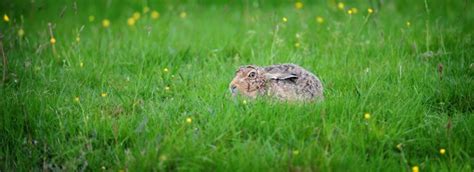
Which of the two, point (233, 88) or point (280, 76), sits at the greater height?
point (280, 76)

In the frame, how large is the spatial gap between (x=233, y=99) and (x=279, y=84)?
42cm

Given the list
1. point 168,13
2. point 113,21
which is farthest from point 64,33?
point 168,13

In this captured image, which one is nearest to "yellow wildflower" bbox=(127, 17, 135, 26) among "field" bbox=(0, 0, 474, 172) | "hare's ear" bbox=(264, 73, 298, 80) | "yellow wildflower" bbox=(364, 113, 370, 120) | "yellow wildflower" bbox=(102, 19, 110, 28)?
"field" bbox=(0, 0, 474, 172)

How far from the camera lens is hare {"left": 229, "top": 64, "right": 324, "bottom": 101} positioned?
5352 millimetres

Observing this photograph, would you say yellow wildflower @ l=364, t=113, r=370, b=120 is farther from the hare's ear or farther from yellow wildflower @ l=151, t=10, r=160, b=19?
yellow wildflower @ l=151, t=10, r=160, b=19

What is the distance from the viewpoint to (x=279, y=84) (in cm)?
537

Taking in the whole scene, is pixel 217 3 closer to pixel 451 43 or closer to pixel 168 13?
pixel 168 13

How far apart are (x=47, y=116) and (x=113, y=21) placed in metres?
4.19

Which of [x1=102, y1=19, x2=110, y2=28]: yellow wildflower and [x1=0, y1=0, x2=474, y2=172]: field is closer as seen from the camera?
[x1=0, y1=0, x2=474, y2=172]: field

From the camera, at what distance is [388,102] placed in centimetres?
546

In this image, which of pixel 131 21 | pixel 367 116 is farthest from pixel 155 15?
pixel 367 116

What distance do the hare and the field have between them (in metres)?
0.09

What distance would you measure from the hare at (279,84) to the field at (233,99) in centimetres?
9

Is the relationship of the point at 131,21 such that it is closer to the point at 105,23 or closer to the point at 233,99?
the point at 105,23
